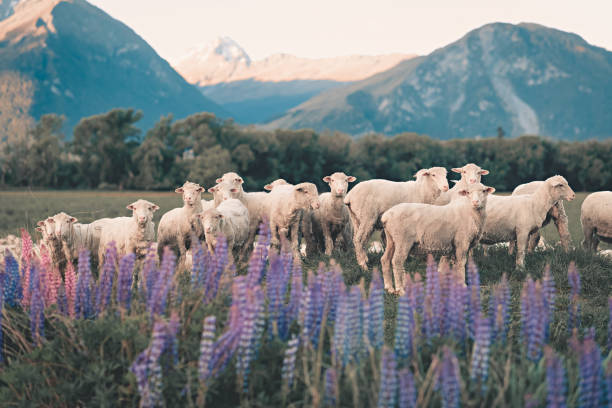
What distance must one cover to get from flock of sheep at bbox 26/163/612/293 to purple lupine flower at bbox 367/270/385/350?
457cm

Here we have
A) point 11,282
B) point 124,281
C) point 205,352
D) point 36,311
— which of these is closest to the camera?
point 205,352

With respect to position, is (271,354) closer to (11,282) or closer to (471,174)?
(11,282)

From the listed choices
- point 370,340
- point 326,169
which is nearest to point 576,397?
point 370,340

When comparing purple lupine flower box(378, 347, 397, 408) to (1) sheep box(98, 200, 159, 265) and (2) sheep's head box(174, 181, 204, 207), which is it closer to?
(1) sheep box(98, 200, 159, 265)

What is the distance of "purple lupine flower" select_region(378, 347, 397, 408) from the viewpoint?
4.07 metres

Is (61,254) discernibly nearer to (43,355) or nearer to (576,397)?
(43,355)

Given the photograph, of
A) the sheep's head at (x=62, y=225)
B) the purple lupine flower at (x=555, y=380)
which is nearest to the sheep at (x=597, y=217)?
the purple lupine flower at (x=555, y=380)

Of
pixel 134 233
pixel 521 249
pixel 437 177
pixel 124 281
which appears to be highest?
pixel 437 177

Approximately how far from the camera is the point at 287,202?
1442 cm

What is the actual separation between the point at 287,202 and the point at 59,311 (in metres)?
9.09

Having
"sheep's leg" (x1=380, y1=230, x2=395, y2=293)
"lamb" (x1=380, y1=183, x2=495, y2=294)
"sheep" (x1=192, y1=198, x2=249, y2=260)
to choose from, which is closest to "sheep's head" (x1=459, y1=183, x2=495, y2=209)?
"lamb" (x1=380, y1=183, x2=495, y2=294)

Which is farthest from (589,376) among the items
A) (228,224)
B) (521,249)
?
(521,249)

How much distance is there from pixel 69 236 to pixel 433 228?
7.53 meters

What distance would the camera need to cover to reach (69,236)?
1124 centimetres
